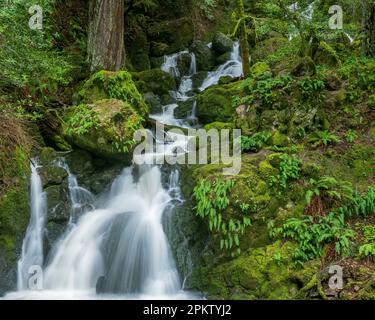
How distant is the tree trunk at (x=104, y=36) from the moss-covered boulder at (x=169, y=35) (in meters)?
4.92

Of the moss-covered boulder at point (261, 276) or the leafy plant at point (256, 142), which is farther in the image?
the leafy plant at point (256, 142)

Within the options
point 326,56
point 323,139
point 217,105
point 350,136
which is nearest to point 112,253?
point 323,139

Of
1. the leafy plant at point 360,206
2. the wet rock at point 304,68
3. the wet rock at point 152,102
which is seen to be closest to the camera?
the leafy plant at point 360,206

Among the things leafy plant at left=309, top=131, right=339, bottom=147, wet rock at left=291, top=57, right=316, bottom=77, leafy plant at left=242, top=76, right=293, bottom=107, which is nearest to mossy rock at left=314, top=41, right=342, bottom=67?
wet rock at left=291, top=57, right=316, bottom=77

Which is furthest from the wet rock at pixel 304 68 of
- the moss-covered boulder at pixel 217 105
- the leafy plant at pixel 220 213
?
the leafy plant at pixel 220 213

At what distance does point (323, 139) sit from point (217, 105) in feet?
13.2

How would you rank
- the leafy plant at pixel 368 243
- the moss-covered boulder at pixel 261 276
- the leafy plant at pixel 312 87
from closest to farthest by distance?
the leafy plant at pixel 368 243 → the moss-covered boulder at pixel 261 276 → the leafy plant at pixel 312 87

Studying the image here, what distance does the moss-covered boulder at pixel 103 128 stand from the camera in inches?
314

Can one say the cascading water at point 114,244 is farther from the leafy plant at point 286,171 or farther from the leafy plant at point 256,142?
the leafy plant at point 286,171

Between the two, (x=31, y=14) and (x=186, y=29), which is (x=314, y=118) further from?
(x=186, y=29)

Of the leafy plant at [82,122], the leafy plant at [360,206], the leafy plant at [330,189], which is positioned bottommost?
the leafy plant at [360,206]

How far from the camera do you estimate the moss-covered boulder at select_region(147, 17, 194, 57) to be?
15.4 m

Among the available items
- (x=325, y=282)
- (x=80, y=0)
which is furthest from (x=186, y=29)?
(x=325, y=282)

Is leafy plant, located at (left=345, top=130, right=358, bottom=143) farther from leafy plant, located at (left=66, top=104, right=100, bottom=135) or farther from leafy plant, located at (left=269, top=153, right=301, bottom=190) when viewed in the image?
leafy plant, located at (left=66, top=104, right=100, bottom=135)
